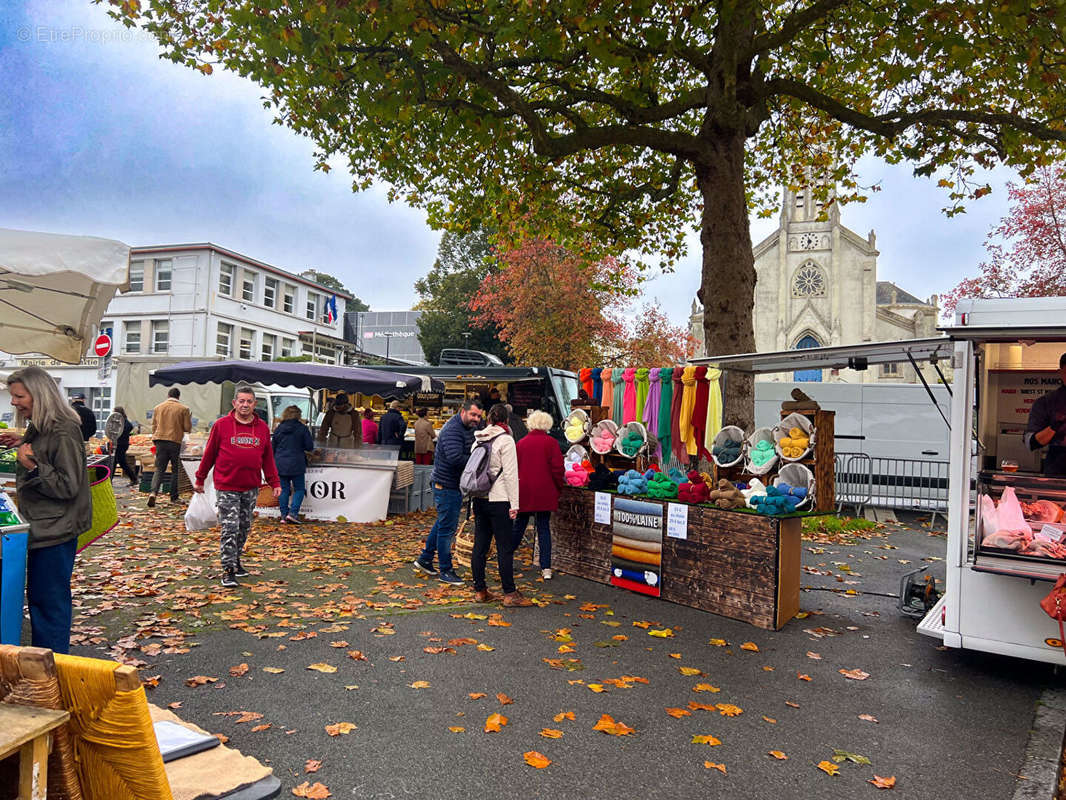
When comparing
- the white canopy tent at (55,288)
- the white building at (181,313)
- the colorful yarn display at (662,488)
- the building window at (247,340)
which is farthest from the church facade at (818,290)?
the white canopy tent at (55,288)

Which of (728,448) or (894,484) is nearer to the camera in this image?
(728,448)

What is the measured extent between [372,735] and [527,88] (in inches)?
463

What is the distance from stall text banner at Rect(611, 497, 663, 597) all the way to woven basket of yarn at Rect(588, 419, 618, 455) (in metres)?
1.20

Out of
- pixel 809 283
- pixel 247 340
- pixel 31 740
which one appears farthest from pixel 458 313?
pixel 31 740

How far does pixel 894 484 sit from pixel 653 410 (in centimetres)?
885

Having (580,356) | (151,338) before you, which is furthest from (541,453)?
(151,338)

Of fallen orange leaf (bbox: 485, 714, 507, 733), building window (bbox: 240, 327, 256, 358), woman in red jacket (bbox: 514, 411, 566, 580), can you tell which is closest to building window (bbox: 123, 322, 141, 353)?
building window (bbox: 240, 327, 256, 358)

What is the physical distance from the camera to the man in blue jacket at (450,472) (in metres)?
7.20

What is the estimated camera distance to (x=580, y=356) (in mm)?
26672

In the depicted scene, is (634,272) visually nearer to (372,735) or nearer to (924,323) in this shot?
(372,735)

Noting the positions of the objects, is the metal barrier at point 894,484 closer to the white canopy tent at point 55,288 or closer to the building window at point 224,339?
the white canopy tent at point 55,288

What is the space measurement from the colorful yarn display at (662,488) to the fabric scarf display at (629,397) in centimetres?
150

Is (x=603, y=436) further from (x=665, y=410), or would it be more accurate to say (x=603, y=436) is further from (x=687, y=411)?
(x=687, y=411)

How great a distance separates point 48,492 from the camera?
398cm
